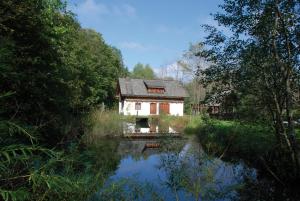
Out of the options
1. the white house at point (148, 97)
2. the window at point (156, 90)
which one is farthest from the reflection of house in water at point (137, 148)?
the window at point (156, 90)

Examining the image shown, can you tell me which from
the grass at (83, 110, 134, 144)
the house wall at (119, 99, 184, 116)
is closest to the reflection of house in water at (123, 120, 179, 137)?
the grass at (83, 110, 134, 144)

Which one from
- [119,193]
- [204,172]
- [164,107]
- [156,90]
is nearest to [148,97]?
[156,90]

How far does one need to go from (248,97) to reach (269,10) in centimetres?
290

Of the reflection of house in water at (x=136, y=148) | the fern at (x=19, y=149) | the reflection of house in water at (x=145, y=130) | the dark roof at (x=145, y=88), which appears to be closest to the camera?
the fern at (x=19, y=149)

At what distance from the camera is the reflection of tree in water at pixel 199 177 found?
6334mm

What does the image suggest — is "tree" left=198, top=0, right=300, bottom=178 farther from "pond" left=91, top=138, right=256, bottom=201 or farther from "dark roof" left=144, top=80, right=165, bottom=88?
"dark roof" left=144, top=80, right=165, bottom=88

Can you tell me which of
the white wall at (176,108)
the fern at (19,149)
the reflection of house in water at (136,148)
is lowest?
the reflection of house in water at (136,148)

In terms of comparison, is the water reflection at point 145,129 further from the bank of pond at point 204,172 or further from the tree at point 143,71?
the tree at point 143,71

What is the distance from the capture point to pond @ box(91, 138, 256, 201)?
6.01 m

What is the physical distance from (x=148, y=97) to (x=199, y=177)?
1361 inches

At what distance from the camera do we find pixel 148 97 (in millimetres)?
40750

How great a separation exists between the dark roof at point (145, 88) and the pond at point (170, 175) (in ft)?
67.8

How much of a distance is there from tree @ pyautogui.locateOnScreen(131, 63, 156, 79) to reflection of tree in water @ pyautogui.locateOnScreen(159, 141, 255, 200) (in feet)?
248

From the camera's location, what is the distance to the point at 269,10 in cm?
880
